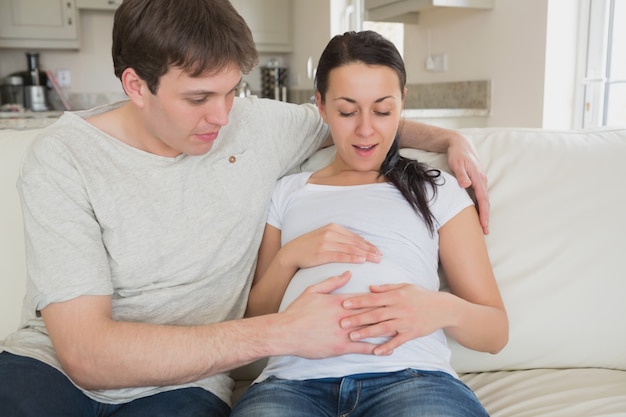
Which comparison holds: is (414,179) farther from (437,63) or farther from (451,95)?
(437,63)

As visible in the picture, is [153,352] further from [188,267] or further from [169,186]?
[169,186]

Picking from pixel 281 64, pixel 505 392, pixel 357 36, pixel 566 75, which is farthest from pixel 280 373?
pixel 281 64

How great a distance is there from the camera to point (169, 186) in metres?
1.20

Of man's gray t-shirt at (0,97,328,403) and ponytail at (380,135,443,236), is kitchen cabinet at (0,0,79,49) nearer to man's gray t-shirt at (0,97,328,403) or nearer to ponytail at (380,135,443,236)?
man's gray t-shirt at (0,97,328,403)

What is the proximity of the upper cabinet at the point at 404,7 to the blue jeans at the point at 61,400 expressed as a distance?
8.67 feet

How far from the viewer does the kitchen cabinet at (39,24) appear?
4.55m

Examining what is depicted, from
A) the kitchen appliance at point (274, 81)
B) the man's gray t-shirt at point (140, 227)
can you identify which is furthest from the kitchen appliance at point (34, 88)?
the man's gray t-shirt at point (140, 227)

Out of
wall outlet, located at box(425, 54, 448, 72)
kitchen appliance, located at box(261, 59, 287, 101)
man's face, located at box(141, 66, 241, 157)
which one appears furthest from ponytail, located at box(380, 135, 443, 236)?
kitchen appliance, located at box(261, 59, 287, 101)

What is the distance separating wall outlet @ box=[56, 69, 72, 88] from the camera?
→ 496 cm

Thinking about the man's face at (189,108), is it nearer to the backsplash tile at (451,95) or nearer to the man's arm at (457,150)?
the man's arm at (457,150)

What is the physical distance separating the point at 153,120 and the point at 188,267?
0.98 feet

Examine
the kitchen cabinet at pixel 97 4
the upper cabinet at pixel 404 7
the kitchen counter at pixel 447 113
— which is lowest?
the kitchen counter at pixel 447 113

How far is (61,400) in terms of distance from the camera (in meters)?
1.03

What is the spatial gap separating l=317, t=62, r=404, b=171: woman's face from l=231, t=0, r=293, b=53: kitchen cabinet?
4.11 meters
